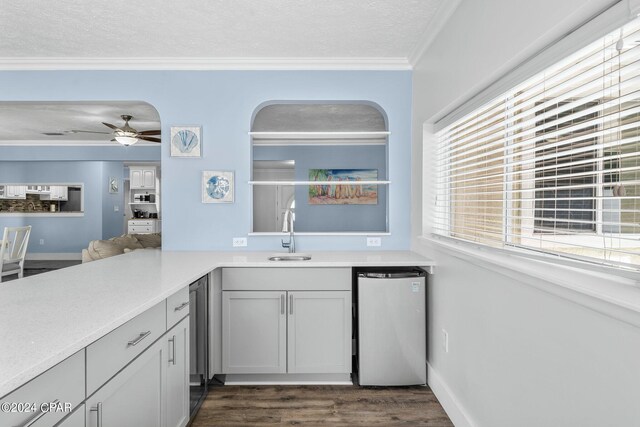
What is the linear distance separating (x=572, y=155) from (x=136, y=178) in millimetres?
10408

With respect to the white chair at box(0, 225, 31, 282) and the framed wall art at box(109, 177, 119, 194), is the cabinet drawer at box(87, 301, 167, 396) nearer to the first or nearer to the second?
the white chair at box(0, 225, 31, 282)

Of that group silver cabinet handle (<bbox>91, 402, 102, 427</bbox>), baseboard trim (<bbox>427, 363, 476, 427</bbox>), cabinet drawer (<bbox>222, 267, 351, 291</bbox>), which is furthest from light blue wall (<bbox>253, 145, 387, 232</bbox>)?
silver cabinet handle (<bbox>91, 402, 102, 427</bbox>)

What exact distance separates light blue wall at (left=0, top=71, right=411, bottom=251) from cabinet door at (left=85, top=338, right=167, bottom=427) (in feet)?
5.27

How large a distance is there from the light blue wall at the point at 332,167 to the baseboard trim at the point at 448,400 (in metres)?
4.63

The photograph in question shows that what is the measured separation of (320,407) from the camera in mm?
2457

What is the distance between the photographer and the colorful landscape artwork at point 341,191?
7.21 metres

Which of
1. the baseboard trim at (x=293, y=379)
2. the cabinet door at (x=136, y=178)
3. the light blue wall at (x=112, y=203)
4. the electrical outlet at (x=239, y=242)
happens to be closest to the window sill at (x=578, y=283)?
the baseboard trim at (x=293, y=379)

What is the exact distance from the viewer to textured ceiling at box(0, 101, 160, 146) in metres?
5.33

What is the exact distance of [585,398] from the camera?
3.85ft

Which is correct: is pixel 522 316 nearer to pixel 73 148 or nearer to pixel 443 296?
pixel 443 296

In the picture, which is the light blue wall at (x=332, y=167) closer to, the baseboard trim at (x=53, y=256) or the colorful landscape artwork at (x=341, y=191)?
the colorful landscape artwork at (x=341, y=191)

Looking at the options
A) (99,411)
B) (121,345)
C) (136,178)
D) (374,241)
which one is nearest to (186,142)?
(374,241)

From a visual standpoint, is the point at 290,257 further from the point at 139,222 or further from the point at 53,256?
the point at 53,256

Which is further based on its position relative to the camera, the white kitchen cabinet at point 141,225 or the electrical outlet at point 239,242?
the white kitchen cabinet at point 141,225
